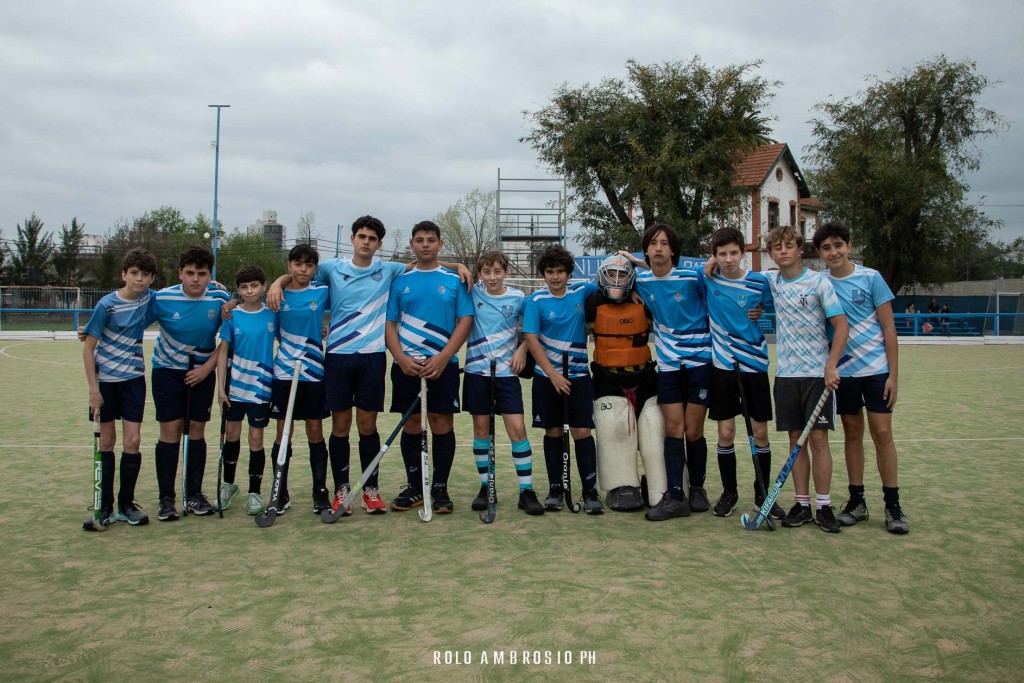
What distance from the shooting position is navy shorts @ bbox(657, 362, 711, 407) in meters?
5.40

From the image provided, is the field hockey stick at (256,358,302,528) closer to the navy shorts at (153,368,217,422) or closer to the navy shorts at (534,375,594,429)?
the navy shorts at (153,368,217,422)

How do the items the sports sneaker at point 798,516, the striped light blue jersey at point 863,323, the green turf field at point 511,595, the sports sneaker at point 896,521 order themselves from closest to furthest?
the green turf field at point 511,595
the sports sneaker at point 896,521
the striped light blue jersey at point 863,323
the sports sneaker at point 798,516

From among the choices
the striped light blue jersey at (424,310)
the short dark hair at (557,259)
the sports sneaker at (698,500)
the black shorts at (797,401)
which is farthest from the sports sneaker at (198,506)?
the black shorts at (797,401)

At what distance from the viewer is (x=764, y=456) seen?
17.8 feet

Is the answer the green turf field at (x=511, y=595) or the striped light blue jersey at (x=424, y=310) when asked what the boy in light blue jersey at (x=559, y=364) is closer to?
the green turf field at (x=511, y=595)

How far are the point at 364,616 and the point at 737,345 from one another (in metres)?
3.00

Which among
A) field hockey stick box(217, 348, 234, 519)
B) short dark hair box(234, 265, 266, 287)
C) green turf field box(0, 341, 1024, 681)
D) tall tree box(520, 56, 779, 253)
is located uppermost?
tall tree box(520, 56, 779, 253)

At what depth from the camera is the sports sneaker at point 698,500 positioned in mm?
5535

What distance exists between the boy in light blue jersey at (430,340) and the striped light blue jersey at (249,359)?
2.86 feet

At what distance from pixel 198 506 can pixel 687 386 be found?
345 centimetres

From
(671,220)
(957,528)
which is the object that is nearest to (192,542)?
(957,528)

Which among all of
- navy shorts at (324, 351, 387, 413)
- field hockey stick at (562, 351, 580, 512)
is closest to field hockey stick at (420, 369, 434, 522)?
navy shorts at (324, 351, 387, 413)

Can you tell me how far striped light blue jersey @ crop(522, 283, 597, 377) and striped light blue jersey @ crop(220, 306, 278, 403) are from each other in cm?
181

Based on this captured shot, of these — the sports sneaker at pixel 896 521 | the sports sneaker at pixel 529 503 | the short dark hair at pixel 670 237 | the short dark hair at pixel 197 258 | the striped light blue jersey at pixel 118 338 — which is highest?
the short dark hair at pixel 670 237
